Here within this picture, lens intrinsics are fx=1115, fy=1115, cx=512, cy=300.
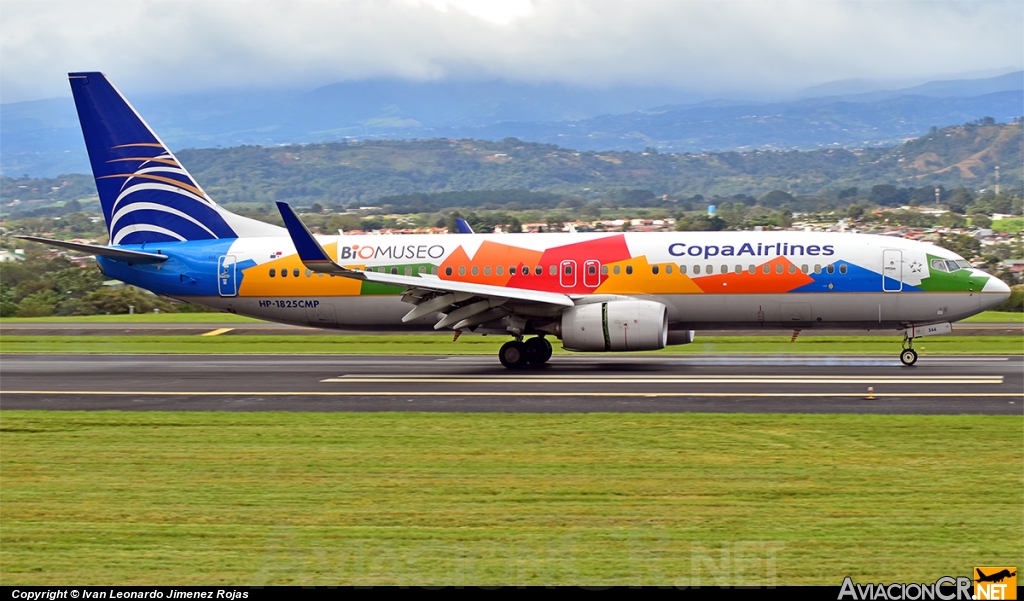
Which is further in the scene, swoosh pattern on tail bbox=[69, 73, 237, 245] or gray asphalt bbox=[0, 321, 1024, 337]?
gray asphalt bbox=[0, 321, 1024, 337]

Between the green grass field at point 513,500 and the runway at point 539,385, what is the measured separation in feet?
6.22

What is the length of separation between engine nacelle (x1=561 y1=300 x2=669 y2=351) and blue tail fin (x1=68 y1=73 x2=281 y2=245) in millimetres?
10674

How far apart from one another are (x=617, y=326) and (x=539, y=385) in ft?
9.81

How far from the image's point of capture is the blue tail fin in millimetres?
33031

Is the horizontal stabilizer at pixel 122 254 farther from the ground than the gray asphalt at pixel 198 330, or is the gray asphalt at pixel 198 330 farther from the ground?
the horizontal stabilizer at pixel 122 254

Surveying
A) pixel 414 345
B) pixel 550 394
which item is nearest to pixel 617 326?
pixel 550 394

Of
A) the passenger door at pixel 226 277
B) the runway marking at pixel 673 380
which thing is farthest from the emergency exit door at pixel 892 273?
the passenger door at pixel 226 277

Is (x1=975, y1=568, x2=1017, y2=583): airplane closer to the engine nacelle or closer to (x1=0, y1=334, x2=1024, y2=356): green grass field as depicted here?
the engine nacelle

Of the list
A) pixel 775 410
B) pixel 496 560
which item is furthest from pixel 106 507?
pixel 775 410

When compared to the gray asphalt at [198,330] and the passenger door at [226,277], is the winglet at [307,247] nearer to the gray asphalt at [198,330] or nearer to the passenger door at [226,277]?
the passenger door at [226,277]

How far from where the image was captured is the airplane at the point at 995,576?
10648 millimetres

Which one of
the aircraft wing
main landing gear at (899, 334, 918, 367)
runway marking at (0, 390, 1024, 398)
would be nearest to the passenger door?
the aircraft wing

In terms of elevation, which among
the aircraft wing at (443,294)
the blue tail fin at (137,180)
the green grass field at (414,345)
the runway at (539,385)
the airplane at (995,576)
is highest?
the blue tail fin at (137,180)

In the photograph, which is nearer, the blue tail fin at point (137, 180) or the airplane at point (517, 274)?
the airplane at point (517, 274)
